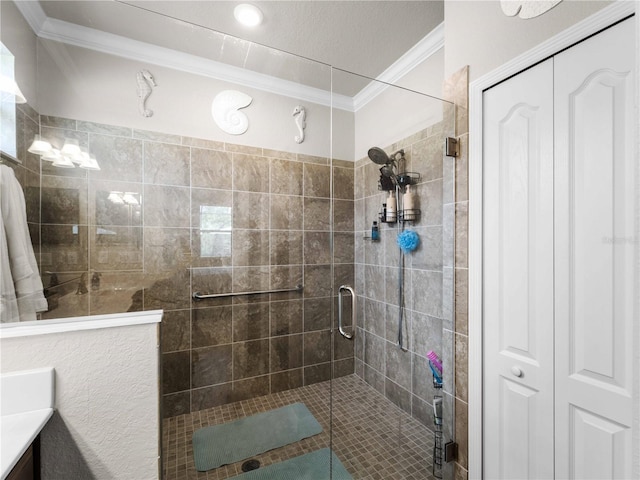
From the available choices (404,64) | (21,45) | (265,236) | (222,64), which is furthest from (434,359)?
(21,45)

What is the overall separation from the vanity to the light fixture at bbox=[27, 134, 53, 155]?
91cm

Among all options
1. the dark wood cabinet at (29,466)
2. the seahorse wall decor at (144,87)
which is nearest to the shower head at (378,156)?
the seahorse wall decor at (144,87)

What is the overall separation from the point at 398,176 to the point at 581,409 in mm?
1277

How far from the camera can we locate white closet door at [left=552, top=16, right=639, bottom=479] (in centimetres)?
82

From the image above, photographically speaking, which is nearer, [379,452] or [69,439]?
[69,439]

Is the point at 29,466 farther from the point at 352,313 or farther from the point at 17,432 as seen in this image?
the point at 352,313

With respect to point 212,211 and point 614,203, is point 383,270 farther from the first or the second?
point 212,211

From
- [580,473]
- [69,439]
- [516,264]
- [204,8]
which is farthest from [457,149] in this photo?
[69,439]

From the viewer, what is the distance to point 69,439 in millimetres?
894

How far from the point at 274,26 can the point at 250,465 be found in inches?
109

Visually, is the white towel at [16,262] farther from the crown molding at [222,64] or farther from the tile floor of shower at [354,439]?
the tile floor of shower at [354,439]

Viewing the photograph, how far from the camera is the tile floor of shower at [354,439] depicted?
1.47 meters

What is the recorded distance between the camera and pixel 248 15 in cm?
165

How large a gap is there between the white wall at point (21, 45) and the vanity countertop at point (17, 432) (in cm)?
124
